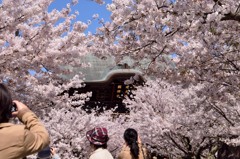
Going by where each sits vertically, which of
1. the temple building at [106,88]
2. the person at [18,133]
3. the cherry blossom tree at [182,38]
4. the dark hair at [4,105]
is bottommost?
the temple building at [106,88]

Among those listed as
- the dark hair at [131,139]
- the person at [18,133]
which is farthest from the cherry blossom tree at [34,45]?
the person at [18,133]

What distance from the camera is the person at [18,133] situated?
159 centimetres

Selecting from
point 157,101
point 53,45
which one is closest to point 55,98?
point 53,45

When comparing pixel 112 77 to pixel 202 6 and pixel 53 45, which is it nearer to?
pixel 53 45

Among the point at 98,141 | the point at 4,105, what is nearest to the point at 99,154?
the point at 98,141

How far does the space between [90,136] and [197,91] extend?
2931 mm

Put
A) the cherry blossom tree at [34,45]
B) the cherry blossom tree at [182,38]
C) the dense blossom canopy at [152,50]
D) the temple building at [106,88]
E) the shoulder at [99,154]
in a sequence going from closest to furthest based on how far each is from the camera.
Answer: the shoulder at [99,154] → the cherry blossom tree at [182,38] → the dense blossom canopy at [152,50] → the cherry blossom tree at [34,45] → the temple building at [106,88]

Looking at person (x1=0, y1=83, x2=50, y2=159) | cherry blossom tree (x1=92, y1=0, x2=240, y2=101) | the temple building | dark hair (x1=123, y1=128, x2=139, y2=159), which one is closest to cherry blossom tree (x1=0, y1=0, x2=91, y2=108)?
cherry blossom tree (x1=92, y1=0, x2=240, y2=101)

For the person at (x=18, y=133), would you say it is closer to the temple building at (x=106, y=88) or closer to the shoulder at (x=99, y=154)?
the shoulder at (x=99, y=154)

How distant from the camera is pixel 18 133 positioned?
161 centimetres

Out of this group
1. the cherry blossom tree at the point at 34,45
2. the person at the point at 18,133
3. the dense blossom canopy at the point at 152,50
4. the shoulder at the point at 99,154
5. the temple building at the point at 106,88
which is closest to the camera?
the person at the point at 18,133

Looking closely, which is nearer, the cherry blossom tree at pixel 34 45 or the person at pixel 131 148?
the person at pixel 131 148

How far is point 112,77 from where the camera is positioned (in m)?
23.0

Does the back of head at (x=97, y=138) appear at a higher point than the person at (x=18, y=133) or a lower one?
lower
